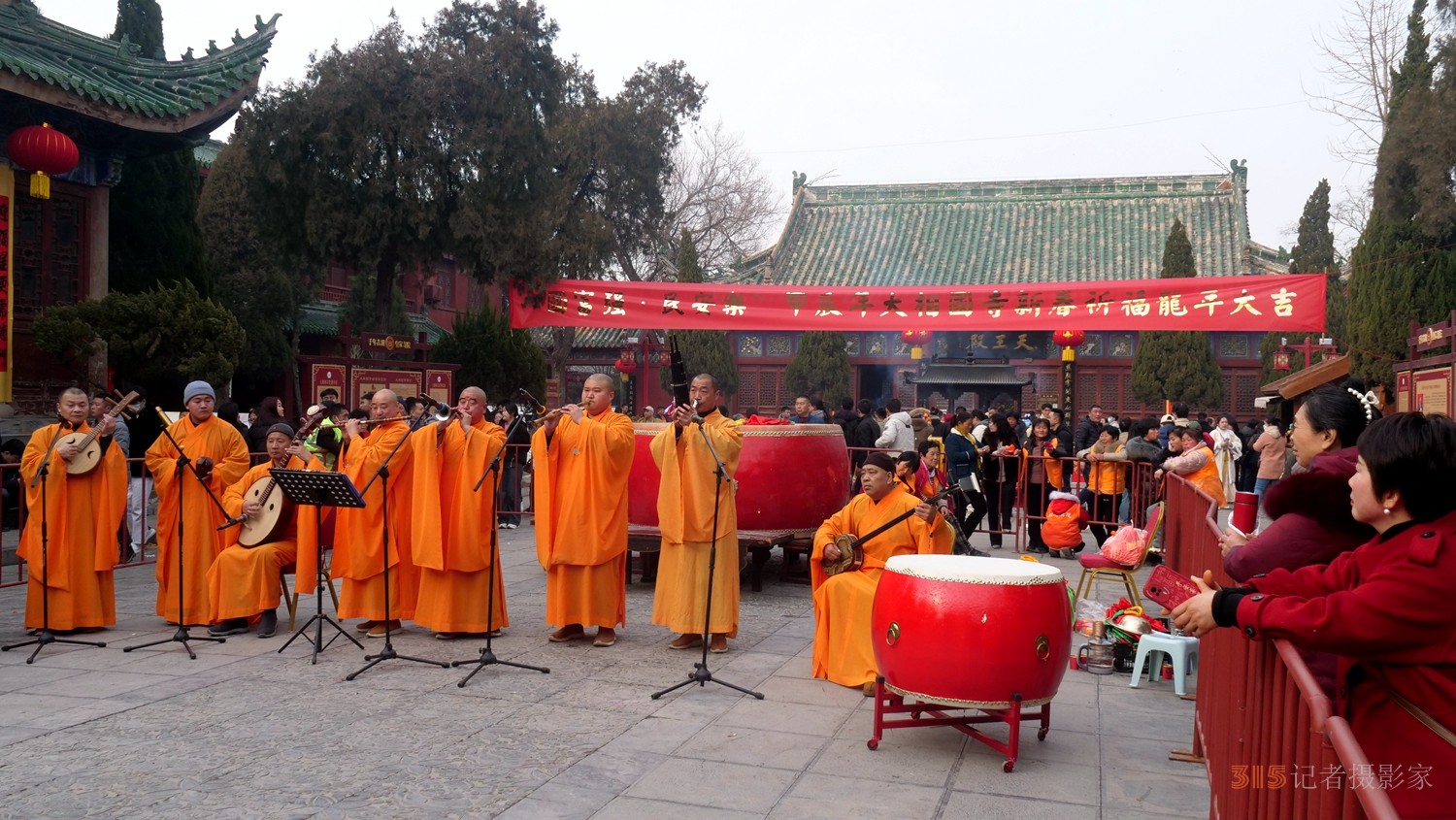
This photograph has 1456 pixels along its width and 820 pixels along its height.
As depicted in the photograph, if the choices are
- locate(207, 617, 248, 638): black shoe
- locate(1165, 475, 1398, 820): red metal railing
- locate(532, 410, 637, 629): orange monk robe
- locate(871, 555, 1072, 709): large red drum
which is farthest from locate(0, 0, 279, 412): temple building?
locate(1165, 475, 1398, 820): red metal railing

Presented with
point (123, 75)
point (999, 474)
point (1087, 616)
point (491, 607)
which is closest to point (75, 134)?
point (123, 75)

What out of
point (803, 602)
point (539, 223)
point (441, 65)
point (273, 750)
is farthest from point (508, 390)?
point (273, 750)

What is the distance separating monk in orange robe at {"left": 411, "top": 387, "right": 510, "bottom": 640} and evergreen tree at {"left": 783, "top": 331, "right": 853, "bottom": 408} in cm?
1710

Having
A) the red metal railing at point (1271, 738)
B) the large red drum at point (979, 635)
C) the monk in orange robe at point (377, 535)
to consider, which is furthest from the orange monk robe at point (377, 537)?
the red metal railing at point (1271, 738)

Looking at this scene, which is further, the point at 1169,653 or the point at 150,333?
the point at 150,333

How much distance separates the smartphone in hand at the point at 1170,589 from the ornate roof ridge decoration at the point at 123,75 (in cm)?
1004

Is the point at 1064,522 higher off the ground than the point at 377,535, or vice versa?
the point at 377,535

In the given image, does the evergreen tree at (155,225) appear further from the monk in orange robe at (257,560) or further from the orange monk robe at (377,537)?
the orange monk robe at (377,537)

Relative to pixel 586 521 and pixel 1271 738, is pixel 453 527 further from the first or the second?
pixel 1271 738

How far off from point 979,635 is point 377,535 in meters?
4.01

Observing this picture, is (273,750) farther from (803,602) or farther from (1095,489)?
(1095,489)

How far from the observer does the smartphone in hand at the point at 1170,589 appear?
404 centimetres

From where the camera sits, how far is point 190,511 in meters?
7.18

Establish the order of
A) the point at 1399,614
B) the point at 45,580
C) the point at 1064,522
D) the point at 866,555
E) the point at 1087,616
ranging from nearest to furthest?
the point at 1399,614 → the point at 866,555 → the point at 45,580 → the point at 1087,616 → the point at 1064,522
